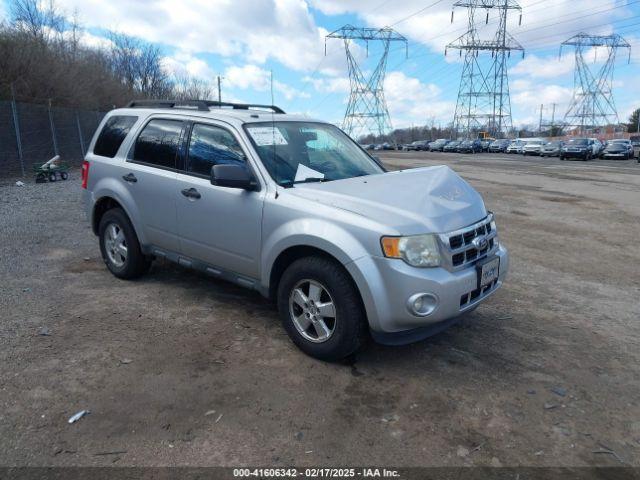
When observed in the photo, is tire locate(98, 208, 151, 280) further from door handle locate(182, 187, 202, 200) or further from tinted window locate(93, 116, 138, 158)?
door handle locate(182, 187, 202, 200)

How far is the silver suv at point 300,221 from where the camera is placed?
3.49 m

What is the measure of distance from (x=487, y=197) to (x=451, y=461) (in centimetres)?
1198

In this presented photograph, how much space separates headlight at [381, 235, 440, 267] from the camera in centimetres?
343

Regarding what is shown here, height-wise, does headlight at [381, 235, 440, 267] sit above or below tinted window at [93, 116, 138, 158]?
below

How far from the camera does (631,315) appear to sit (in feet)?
16.6

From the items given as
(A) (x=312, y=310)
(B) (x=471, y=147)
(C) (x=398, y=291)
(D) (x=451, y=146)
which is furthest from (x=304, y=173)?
(D) (x=451, y=146)

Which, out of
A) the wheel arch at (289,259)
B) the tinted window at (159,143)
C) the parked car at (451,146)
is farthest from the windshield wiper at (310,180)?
the parked car at (451,146)

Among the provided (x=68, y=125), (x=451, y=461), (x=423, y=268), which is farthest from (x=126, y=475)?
(x=68, y=125)

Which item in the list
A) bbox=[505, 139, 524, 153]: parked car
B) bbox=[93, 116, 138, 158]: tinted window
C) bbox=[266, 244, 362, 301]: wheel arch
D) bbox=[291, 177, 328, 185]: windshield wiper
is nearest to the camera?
bbox=[266, 244, 362, 301]: wheel arch

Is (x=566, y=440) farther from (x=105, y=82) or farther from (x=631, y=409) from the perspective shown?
(x=105, y=82)

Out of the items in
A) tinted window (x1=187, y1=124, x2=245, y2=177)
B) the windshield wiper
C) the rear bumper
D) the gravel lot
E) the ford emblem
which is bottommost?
the gravel lot

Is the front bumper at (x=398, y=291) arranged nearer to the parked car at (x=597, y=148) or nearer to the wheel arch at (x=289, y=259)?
the wheel arch at (x=289, y=259)

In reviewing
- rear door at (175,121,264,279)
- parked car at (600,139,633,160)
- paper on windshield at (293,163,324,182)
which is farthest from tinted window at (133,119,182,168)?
parked car at (600,139,633,160)

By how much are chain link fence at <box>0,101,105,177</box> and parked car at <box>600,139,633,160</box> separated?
3698 centimetres
